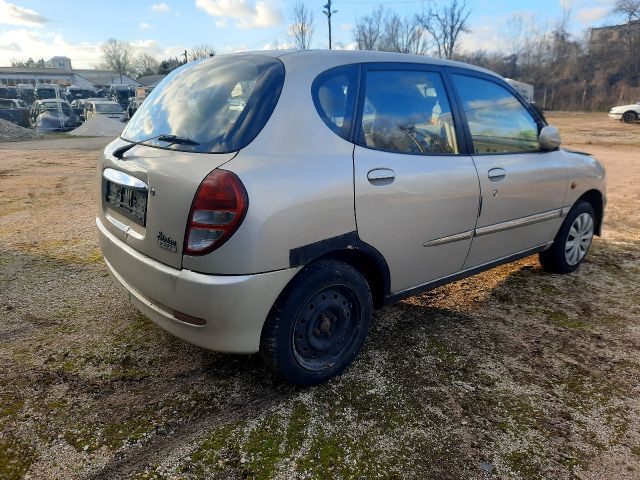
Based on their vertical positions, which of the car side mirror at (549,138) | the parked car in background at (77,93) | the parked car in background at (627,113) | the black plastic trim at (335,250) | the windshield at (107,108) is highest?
the parked car in background at (77,93)

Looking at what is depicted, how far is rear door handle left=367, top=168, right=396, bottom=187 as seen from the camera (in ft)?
8.48

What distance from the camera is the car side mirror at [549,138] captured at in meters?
3.66

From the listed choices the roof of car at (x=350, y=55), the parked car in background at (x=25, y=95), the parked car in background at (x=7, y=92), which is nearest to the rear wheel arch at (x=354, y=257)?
the roof of car at (x=350, y=55)

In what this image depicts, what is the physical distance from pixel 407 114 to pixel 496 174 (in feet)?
2.87

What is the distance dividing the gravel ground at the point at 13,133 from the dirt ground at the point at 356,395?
58.1ft

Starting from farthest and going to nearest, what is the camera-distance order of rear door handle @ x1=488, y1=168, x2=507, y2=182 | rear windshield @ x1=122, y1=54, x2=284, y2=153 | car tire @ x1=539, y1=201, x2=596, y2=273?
car tire @ x1=539, y1=201, x2=596, y2=273 < rear door handle @ x1=488, y1=168, x2=507, y2=182 < rear windshield @ x1=122, y1=54, x2=284, y2=153

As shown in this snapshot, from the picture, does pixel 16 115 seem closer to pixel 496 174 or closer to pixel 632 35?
pixel 496 174

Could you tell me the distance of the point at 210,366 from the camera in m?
2.88

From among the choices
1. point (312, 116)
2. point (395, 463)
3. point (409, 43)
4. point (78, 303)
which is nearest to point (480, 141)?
point (312, 116)

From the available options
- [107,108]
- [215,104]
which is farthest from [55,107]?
[215,104]

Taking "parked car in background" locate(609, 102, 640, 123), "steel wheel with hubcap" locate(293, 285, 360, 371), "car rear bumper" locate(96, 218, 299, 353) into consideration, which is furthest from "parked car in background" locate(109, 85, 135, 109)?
"steel wheel with hubcap" locate(293, 285, 360, 371)

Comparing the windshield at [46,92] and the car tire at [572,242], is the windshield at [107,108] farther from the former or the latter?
the car tire at [572,242]

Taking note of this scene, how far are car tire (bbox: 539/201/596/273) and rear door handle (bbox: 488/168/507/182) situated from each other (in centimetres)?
124

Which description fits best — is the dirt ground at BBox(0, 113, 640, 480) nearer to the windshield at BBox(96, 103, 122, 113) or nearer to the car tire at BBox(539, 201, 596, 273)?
the car tire at BBox(539, 201, 596, 273)
